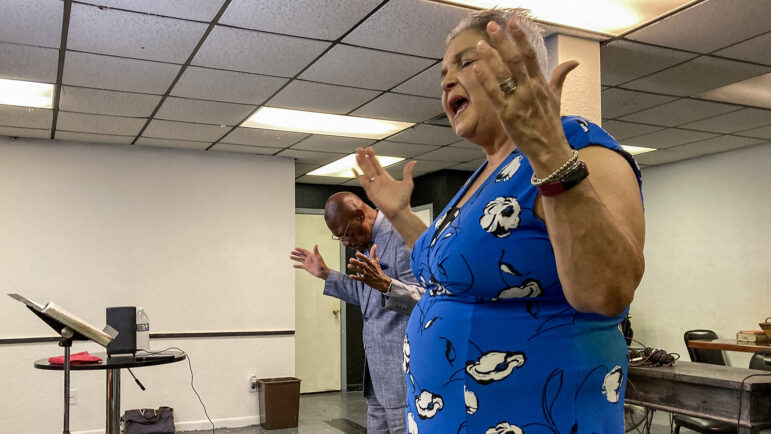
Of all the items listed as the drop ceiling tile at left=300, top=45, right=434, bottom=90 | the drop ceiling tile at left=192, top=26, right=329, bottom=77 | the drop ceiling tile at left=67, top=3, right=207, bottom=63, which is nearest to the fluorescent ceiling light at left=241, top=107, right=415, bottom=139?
the drop ceiling tile at left=300, top=45, right=434, bottom=90

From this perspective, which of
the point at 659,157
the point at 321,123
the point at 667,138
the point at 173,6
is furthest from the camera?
the point at 659,157

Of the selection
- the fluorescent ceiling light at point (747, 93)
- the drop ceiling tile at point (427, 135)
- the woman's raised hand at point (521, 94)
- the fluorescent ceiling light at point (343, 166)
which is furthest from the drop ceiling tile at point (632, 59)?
the woman's raised hand at point (521, 94)

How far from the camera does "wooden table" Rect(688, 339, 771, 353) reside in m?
4.77

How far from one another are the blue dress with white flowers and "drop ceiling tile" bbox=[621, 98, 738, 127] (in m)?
4.67

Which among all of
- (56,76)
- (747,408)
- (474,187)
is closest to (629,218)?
(474,187)

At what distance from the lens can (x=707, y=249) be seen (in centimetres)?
724

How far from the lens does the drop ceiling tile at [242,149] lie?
6605 millimetres

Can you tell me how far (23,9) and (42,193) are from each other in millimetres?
3251

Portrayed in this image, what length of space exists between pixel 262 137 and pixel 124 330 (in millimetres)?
2672

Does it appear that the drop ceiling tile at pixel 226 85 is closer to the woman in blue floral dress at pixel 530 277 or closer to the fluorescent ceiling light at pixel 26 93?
the fluorescent ceiling light at pixel 26 93

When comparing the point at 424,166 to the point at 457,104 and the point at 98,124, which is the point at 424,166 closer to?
the point at 98,124

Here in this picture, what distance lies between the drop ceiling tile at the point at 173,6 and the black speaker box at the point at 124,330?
1.73 metres

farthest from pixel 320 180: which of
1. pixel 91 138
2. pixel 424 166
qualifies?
pixel 91 138

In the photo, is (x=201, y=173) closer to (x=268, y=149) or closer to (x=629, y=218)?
(x=268, y=149)
